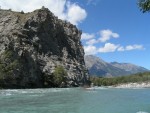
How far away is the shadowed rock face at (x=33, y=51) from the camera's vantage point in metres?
139

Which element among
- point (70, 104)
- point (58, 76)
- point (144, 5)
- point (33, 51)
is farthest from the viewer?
point (33, 51)

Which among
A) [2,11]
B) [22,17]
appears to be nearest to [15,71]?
[22,17]

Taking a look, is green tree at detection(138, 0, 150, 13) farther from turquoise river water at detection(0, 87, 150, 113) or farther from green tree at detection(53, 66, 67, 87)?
green tree at detection(53, 66, 67, 87)

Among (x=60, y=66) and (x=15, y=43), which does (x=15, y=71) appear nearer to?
(x=15, y=43)

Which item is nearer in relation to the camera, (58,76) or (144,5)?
(144,5)

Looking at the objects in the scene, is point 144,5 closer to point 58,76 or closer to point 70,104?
point 70,104

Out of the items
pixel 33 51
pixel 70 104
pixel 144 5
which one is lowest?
pixel 70 104

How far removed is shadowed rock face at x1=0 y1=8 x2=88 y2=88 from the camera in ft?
456

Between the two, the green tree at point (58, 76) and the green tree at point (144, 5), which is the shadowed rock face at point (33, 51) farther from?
the green tree at point (144, 5)

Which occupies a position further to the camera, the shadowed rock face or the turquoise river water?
the shadowed rock face

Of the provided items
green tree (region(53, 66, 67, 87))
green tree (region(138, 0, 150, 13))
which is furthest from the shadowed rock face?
green tree (region(138, 0, 150, 13))

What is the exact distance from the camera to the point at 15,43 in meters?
151

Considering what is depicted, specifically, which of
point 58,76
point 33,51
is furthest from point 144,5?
point 33,51

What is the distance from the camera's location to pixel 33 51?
163250 millimetres
